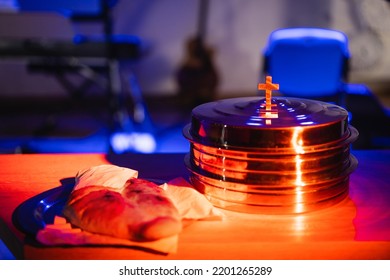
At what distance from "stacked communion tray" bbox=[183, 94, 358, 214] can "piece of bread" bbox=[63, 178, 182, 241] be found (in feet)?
0.33

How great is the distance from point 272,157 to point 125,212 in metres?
0.24

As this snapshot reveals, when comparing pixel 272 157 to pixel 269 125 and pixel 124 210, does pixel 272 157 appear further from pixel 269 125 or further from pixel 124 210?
pixel 124 210

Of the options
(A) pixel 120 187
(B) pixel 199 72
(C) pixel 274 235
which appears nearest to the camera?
(C) pixel 274 235

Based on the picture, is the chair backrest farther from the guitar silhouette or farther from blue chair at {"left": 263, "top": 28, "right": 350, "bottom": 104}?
the guitar silhouette

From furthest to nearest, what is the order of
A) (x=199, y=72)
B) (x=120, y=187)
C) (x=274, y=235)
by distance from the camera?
(x=199, y=72) → (x=120, y=187) → (x=274, y=235)

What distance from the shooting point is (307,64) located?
347 centimetres

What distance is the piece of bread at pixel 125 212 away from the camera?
800mm

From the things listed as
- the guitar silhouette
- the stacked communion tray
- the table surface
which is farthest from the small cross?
the guitar silhouette

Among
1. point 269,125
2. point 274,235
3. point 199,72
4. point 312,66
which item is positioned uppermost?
point 269,125

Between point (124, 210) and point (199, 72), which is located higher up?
point (124, 210)

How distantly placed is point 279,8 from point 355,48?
92cm

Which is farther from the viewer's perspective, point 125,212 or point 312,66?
point 312,66

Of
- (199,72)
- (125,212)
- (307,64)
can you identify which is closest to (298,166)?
(125,212)

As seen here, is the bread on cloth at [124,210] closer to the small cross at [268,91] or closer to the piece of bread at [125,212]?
the piece of bread at [125,212]
